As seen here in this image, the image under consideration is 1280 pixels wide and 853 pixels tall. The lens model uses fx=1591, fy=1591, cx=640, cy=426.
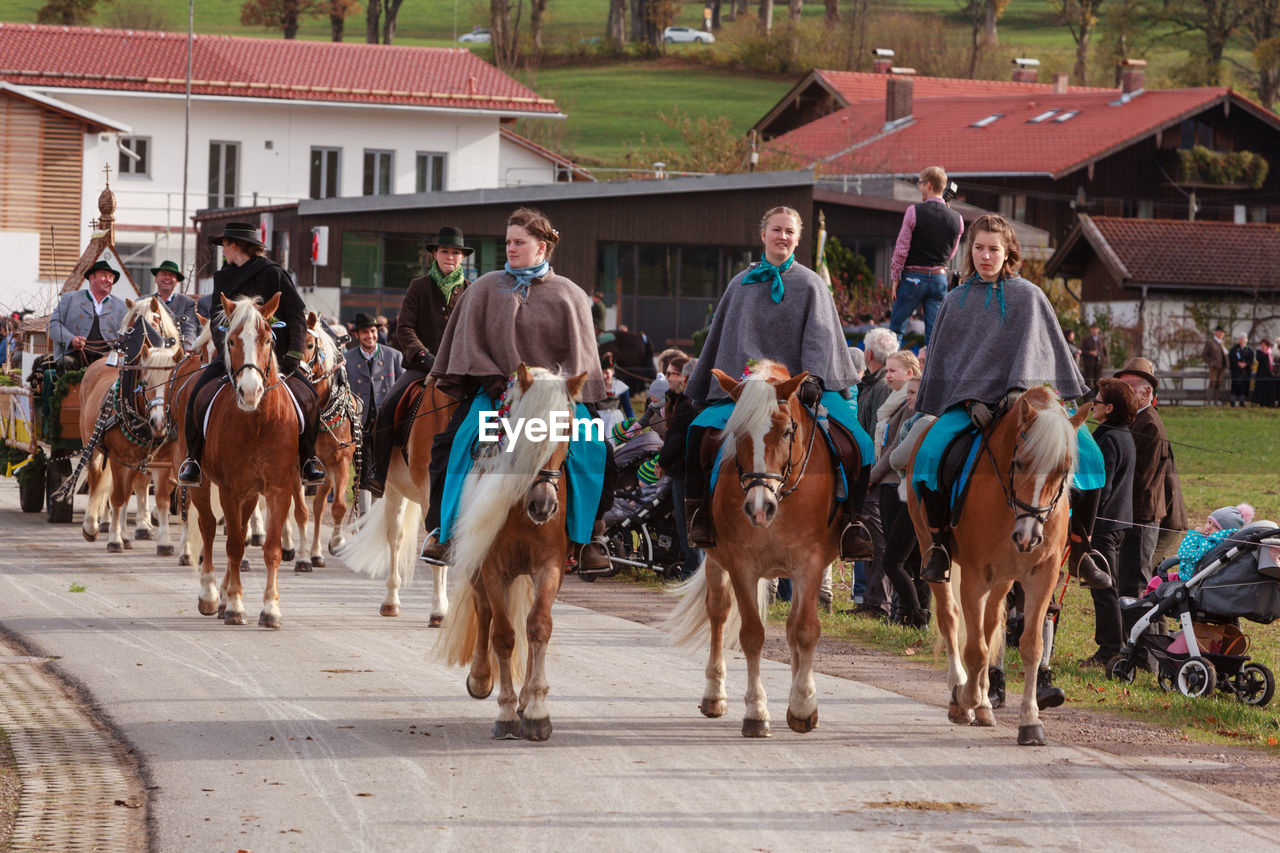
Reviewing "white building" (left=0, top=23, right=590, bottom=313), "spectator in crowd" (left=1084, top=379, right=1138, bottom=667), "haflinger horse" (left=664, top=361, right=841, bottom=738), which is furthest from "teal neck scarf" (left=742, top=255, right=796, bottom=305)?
"white building" (left=0, top=23, right=590, bottom=313)

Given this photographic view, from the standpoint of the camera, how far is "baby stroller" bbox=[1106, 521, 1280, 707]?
9414 millimetres

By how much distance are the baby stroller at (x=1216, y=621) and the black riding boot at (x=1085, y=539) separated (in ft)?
4.53

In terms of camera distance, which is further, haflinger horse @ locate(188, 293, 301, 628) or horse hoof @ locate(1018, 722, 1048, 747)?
haflinger horse @ locate(188, 293, 301, 628)

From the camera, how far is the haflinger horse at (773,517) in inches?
309

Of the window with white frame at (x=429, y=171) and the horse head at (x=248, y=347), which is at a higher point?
the window with white frame at (x=429, y=171)

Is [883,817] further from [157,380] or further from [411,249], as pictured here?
[411,249]

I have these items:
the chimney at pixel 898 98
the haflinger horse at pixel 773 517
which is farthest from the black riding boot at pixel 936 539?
the chimney at pixel 898 98

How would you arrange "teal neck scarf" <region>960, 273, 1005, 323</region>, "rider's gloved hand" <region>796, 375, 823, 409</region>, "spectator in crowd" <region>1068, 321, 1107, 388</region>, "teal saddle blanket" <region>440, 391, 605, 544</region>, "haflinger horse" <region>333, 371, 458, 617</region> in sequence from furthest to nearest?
"spectator in crowd" <region>1068, 321, 1107, 388</region>, "haflinger horse" <region>333, 371, 458, 617</region>, "teal neck scarf" <region>960, 273, 1005, 323</region>, "rider's gloved hand" <region>796, 375, 823, 409</region>, "teal saddle blanket" <region>440, 391, 605, 544</region>

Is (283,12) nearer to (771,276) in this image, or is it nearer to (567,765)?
(771,276)

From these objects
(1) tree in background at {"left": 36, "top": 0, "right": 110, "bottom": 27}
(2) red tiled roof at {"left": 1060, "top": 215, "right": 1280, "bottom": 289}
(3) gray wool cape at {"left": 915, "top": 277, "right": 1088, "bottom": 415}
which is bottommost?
(3) gray wool cape at {"left": 915, "top": 277, "right": 1088, "bottom": 415}

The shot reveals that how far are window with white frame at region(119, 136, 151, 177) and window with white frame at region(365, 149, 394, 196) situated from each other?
718 cm

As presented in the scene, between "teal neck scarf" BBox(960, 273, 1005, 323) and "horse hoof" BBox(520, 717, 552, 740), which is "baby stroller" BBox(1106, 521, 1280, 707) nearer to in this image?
"teal neck scarf" BBox(960, 273, 1005, 323)

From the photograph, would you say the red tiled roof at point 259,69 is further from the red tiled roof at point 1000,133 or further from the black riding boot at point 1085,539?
the black riding boot at point 1085,539

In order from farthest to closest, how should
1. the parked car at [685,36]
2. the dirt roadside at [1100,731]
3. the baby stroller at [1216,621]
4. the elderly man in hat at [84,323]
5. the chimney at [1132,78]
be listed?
the parked car at [685,36] < the chimney at [1132,78] < the elderly man in hat at [84,323] < the baby stroller at [1216,621] < the dirt roadside at [1100,731]
